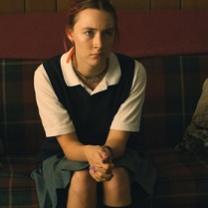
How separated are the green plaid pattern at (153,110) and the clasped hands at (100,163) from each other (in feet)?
1.06

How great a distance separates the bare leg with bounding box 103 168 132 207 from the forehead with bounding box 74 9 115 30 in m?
0.43

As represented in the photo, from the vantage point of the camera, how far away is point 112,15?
158 centimetres

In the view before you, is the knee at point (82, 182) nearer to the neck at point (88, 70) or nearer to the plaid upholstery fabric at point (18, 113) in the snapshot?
the neck at point (88, 70)

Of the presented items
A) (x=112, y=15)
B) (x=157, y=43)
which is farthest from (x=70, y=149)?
(x=157, y=43)

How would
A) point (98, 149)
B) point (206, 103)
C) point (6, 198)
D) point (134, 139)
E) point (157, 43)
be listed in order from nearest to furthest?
1. point (98, 149)
2. point (6, 198)
3. point (134, 139)
4. point (206, 103)
5. point (157, 43)

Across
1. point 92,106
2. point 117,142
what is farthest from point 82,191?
point 92,106

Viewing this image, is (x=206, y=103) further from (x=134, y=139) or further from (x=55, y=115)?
(x=55, y=115)

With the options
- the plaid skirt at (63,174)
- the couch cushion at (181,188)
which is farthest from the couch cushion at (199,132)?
the plaid skirt at (63,174)

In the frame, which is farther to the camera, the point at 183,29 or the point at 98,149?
the point at 183,29

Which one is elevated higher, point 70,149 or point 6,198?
point 70,149

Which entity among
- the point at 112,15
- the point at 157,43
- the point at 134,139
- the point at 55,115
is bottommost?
the point at 134,139

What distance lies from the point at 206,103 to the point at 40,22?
28.5 inches

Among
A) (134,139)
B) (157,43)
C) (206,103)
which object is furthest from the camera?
(157,43)

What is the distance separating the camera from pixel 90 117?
1.65 m
